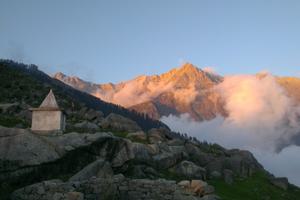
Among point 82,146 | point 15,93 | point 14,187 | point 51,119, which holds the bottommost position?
point 14,187

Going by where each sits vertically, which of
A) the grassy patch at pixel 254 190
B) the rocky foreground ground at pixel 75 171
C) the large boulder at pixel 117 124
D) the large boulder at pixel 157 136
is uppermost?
the large boulder at pixel 117 124

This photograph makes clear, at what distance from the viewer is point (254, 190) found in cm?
5134

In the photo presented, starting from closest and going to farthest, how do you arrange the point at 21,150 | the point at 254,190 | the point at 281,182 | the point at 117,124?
the point at 21,150
the point at 254,190
the point at 281,182
the point at 117,124

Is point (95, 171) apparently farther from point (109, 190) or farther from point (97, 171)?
point (109, 190)

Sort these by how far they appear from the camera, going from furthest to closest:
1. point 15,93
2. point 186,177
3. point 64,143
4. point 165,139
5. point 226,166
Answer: point 15,93 → point 165,139 → point 226,166 → point 186,177 → point 64,143

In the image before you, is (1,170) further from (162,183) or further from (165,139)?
(165,139)

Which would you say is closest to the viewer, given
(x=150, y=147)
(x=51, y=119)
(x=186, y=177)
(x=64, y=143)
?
(x=64, y=143)

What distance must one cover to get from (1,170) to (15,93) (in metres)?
81.9

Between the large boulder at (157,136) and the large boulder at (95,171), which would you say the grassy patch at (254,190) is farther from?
the large boulder at (95,171)

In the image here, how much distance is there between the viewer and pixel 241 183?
54.3 meters

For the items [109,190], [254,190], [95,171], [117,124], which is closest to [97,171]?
[95,171]

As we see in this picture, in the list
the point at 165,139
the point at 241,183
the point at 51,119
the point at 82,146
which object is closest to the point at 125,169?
the point at 82,146

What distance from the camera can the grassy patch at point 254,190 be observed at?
46.1 m

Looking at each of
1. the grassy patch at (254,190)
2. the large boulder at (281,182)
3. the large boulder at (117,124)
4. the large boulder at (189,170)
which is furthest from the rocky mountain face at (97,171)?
the large boulder at (117,124)
